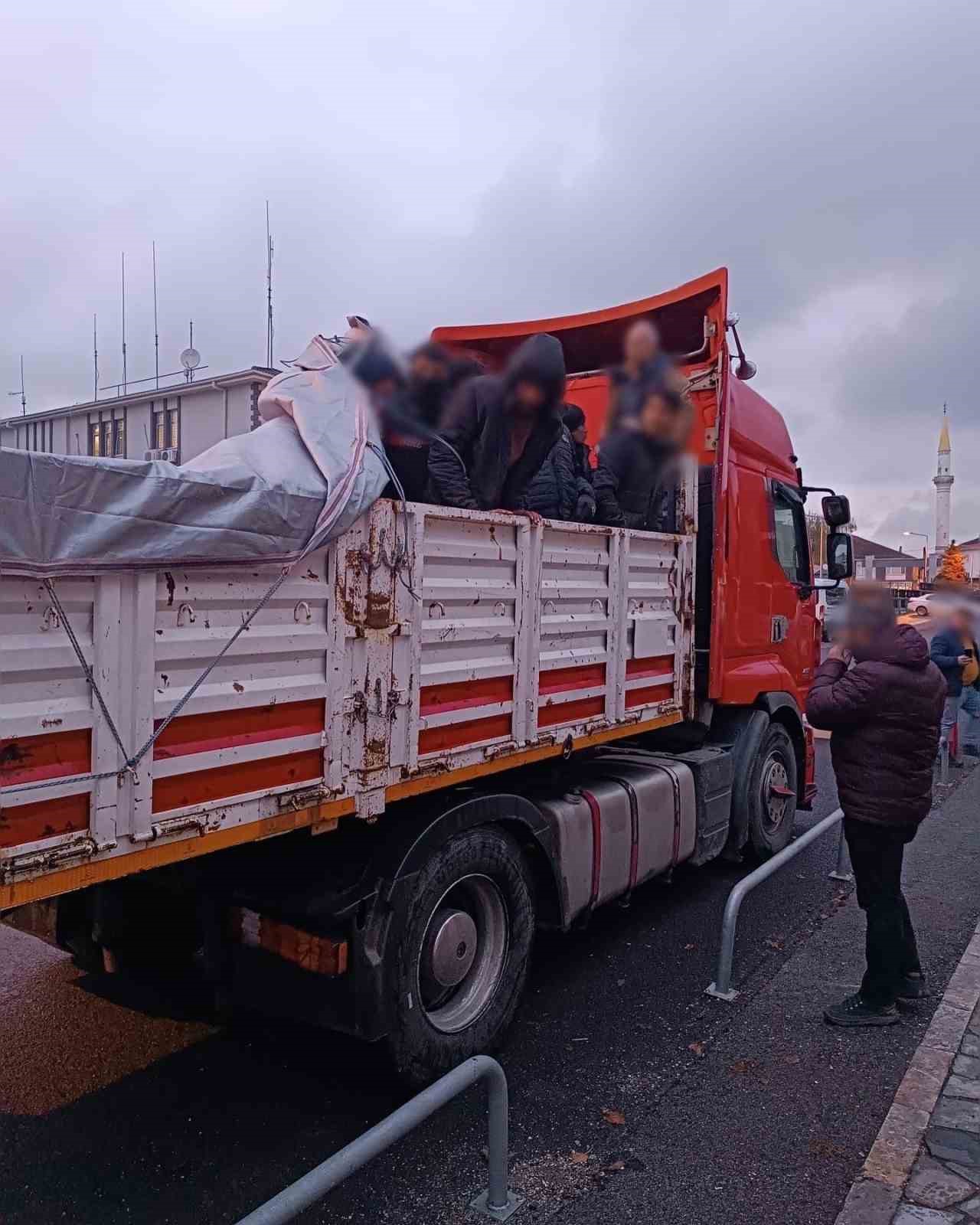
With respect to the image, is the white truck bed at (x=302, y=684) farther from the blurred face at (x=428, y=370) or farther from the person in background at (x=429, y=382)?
the blurred face at (x=428, y=370)

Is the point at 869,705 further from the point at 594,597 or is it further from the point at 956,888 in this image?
the point at 956,888

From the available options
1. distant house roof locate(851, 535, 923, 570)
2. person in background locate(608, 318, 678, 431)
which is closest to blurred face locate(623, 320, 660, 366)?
person in background locate(608, 318, 678, 431)

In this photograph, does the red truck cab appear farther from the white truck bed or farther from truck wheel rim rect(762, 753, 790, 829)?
the white truck bed

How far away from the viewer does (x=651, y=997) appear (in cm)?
445

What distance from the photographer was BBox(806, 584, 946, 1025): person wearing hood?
13.3ft

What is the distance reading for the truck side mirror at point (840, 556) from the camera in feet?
21.9

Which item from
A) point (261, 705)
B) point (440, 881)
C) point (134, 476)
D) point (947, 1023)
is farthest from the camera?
point (947, 1023)

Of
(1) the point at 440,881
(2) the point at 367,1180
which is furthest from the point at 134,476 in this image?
(2) the point at 367,1180

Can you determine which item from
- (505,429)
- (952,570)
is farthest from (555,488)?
(952,570)

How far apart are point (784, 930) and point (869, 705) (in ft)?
6.12

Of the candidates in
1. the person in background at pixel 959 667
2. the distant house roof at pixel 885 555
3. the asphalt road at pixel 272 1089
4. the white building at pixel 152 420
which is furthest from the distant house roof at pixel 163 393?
the distant house roof at pixel 885 555

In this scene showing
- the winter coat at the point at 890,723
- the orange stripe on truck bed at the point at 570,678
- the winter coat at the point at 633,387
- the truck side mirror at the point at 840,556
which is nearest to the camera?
the winter coat at the point at 890,723

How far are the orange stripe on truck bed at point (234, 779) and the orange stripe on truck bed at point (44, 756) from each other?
0.24 meters

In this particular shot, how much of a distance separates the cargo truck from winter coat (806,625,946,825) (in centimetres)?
113
